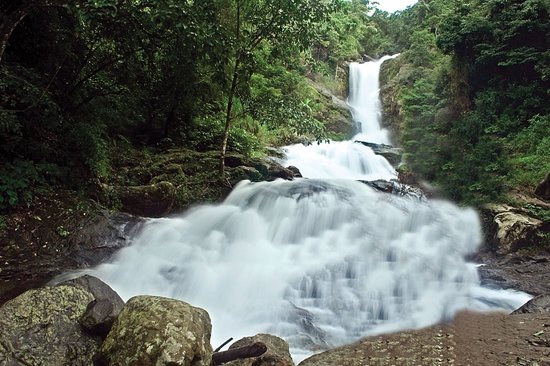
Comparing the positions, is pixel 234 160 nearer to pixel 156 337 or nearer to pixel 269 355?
pixel 269 355

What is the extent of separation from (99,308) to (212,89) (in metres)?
8.10

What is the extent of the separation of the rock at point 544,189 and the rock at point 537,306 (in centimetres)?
405

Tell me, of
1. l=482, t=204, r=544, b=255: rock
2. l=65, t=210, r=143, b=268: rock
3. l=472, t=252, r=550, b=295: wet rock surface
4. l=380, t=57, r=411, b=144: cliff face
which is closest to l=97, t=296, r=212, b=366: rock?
l=65, t=210, r=143, b=268: rock

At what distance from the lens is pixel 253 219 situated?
28.5 ft

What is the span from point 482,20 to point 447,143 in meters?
4.21

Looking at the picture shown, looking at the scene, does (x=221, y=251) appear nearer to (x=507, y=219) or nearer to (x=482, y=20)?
(x=507, y=219)

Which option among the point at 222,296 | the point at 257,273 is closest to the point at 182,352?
the point at 222,296

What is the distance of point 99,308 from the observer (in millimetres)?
3920

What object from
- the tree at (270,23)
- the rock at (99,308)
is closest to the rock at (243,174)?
the tree at (270,23)

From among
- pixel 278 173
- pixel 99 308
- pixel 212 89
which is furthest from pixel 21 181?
pixel 278 173

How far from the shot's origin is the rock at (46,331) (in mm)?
3412

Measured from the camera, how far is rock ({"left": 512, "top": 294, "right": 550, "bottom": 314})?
5.09 meters

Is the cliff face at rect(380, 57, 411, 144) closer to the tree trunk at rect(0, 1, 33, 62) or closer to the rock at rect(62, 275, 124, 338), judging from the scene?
the tree trunk at rect(0, 1, 33, 62)

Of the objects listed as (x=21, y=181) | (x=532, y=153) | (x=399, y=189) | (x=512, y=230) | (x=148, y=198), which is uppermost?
(x=532, y=153)
